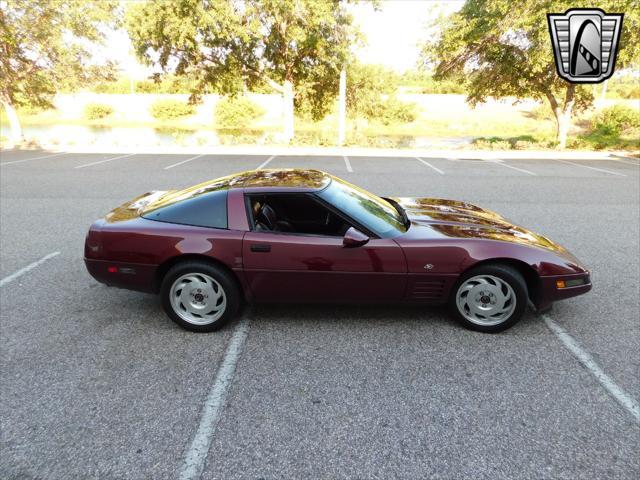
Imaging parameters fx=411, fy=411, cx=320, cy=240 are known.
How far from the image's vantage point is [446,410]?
246 cm

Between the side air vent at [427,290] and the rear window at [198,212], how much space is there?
1572mm

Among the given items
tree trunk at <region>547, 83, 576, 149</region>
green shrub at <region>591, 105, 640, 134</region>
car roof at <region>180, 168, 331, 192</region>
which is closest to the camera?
car roof at <region>180, 168, 331, 192</region>

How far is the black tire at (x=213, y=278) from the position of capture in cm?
319

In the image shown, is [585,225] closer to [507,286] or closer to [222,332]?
[507,286]

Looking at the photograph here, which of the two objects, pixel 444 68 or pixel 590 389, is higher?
pixel 444 68

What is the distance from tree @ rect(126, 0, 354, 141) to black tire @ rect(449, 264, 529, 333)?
1619cm

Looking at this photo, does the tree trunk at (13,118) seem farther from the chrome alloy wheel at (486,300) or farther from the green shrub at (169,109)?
the green shrub at (169,109)

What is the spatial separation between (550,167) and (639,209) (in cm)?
666

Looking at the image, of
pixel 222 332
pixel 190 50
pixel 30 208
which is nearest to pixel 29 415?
pixel 222 332

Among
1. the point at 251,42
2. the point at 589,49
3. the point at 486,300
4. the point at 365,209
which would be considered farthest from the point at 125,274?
the point at 251,42

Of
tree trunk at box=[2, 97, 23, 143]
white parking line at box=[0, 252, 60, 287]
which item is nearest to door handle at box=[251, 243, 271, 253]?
white parking line at box=[0, 252, 60, 287]

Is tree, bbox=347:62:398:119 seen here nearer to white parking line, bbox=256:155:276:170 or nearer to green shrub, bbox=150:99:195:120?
white parking line, bbox=256:155:276:170

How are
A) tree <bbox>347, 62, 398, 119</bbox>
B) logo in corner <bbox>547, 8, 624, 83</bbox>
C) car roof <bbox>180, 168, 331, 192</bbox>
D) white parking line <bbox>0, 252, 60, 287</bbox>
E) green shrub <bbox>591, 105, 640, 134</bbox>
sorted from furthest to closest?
1. green shrub <bbox>591, 105, 640, 134</bbox>
2. tree <bbox>347, 62, 398, 119</bbox>
3. logo in corner <bbox>547, 8, 624, 83</bbox>
4. white parking line <bbox>0, 252, 60, 287</bbox>
5. car roof <bbox>180, 168, 331, 192</bbox>

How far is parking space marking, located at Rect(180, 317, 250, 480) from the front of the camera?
2.08m
